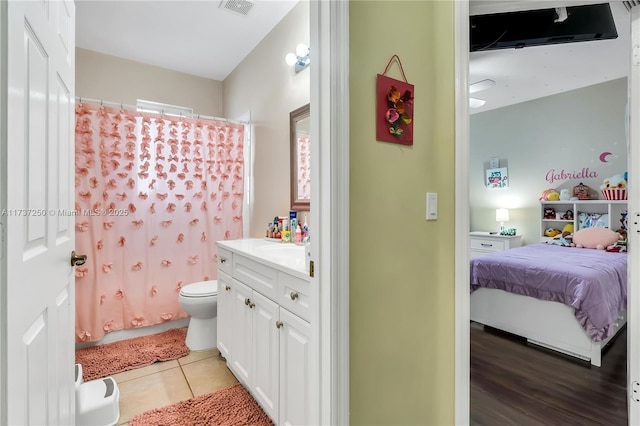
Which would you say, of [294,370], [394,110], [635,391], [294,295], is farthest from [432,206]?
[635,391]

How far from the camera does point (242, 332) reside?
5.99ft

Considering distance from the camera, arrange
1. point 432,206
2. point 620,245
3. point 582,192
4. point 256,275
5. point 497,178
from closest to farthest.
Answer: point 432,206, point 256,275, point 620,245, point 582,192, point 497,178

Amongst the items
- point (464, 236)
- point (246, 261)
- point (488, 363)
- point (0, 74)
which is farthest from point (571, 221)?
point (0, 74)

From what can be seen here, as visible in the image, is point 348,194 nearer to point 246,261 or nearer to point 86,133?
point 246,261

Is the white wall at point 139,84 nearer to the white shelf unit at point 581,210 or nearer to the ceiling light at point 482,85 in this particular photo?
the ceiling light at point 482,85

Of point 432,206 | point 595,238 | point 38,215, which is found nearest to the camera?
point 38,215

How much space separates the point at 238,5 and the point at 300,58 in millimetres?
680

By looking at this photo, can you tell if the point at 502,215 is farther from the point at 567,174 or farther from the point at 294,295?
the point at 294,295

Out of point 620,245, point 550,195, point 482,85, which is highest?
point 482,85

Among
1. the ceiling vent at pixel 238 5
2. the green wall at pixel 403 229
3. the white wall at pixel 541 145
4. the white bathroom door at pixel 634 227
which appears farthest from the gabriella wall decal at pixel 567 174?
the ceiling vent at pixel 238 5

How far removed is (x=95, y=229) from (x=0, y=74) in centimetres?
226

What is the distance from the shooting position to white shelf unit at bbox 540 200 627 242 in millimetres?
3773

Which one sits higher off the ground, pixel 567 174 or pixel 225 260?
pixel 567 174

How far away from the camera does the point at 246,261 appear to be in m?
1.79
